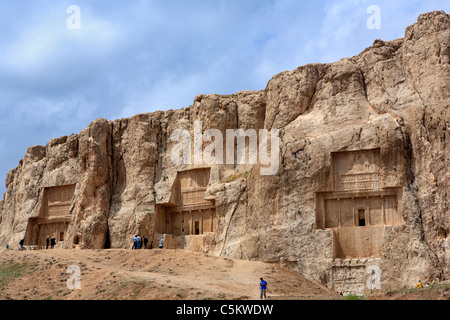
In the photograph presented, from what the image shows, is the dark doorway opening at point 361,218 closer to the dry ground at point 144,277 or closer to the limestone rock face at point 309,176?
the limestone rock face at point 309,176

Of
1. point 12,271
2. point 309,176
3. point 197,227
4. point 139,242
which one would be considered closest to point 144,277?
point 12,271

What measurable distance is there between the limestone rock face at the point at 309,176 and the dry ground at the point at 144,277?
255 cm

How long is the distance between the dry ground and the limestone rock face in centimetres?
255

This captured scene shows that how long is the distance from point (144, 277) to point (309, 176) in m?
11.8

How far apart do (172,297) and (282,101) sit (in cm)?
1812

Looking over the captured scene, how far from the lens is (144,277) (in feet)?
105

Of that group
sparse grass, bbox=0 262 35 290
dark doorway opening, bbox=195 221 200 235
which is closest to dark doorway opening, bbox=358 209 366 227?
dark doorway opening, bbox=195 221 200 235

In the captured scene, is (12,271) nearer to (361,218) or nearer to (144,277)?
(144,277)

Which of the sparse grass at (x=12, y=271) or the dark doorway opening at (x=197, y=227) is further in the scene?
the dark doorway opening at (x=197, y=227)

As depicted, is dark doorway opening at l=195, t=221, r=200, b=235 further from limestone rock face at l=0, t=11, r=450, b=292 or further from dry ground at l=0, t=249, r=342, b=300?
dry ground at l=0, t=249, r=342, b=300

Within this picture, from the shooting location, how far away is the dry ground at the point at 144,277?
2970 centimetres

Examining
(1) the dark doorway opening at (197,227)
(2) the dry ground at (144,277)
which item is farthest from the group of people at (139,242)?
(1) the dark doorway opening at (197,227)
